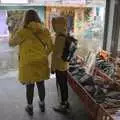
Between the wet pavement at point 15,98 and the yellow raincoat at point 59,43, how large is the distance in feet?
1.87

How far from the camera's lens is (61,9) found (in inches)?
169

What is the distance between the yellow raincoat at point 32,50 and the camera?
3.04 meters

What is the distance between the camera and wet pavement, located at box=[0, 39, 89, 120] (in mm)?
3291

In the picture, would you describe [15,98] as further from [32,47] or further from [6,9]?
[6,9]

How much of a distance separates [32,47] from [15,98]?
39.4 inches

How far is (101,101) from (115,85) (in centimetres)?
51

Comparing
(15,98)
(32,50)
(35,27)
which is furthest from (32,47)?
(15,98)

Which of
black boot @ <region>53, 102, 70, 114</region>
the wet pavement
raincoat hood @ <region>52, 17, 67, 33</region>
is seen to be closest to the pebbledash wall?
the wet pavement

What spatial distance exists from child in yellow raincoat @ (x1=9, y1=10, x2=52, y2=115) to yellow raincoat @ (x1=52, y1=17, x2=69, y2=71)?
95 millimetres

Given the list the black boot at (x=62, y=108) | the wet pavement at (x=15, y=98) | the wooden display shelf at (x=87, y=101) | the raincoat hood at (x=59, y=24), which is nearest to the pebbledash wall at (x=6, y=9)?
the wet pavement at (x=15, y=98)

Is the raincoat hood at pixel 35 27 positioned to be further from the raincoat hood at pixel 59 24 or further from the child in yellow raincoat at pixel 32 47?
the raincoat hood at pixel 59 24

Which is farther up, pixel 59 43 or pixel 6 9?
pixel 6 9

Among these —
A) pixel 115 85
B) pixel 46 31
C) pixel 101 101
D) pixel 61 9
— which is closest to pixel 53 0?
pixel 61 9

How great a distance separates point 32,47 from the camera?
306 centimetres
